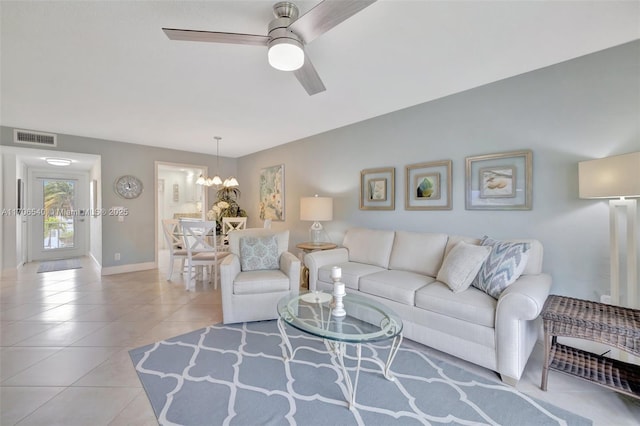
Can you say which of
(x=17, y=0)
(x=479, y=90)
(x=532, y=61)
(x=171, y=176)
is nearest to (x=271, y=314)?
(x=17, y=0)

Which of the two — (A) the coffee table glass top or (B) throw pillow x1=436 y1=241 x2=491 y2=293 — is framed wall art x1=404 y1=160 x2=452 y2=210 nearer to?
(B) throw pillow x1=436 y1=241 x2=491 y2=293

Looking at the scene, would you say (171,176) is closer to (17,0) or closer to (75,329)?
(75,329)

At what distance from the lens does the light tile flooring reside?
160cm

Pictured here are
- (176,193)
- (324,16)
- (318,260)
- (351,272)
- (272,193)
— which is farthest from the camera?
(176,193)

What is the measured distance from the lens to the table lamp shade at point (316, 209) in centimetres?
382

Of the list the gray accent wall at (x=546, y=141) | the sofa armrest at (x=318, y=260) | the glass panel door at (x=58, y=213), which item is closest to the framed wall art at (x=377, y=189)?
the gray accent wall at (x=546, y=141)

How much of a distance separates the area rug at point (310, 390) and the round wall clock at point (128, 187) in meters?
3.78

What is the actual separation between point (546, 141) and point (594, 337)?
1629mm

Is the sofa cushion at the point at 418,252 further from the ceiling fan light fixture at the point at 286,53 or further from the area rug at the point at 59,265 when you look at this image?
the area rug at the point at 59,265

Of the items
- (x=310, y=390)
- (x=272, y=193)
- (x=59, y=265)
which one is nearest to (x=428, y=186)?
(x=310, y=390)

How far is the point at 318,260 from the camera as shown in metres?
3.19

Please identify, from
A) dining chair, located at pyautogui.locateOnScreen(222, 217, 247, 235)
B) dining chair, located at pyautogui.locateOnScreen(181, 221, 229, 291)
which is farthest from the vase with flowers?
dining chair, located at pyautogui.locateOnScreen(181, 221, 229, 291)

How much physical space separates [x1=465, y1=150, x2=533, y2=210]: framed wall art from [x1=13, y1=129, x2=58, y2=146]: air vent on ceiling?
5.99 m

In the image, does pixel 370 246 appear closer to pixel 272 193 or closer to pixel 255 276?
pixel 255 276
